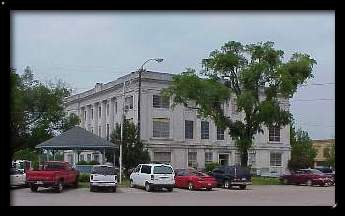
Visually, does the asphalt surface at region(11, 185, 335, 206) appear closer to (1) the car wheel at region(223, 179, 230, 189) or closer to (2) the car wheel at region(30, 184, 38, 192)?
(2) the car wheel at region(30, 184, 38, 192)

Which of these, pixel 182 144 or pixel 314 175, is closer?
pixel 314 175

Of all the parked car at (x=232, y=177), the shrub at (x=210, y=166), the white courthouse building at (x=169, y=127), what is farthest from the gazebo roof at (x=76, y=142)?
the shrub at (x=210, y=166)

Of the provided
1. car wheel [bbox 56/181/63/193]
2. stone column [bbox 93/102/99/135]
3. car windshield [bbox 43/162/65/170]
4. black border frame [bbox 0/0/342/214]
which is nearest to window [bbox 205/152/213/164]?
stone column [bbox 93/102/99/135]

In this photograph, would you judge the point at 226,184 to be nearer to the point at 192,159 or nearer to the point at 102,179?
the point at 102,179

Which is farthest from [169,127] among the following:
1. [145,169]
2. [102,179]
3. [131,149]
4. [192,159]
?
[102,179]

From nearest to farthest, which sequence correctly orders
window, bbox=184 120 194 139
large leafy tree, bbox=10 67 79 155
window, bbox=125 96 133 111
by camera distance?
1. large leafy tree, bbox=10 67 79 155
2. window, bbox=125 96 133 111
3. window, bbox=184 120 194 139

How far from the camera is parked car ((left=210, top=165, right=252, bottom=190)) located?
32.2m

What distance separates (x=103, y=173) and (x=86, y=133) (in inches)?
352

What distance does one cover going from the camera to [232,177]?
106 ft

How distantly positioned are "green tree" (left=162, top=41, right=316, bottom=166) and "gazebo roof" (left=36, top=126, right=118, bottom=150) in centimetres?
1204

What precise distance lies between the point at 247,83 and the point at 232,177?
1211 cm
